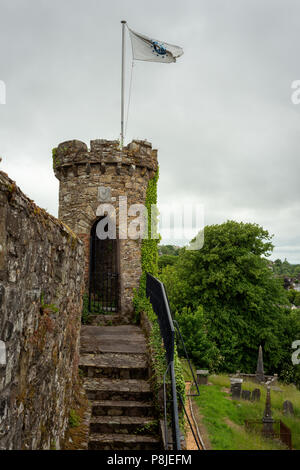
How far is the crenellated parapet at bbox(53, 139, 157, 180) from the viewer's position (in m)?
11.9

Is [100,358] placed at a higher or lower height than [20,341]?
lower

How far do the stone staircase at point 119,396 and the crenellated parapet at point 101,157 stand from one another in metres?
5.87

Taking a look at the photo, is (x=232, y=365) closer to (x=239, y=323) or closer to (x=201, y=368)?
(x=239, y=323)

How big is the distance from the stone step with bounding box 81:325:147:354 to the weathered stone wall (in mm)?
3493

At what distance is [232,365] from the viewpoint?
758 inches

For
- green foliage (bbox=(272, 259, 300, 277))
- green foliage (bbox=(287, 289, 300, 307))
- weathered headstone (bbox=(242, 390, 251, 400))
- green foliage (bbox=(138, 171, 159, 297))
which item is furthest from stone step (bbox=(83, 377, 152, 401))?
green foliage (bbox=(272, 259, 300, 277))

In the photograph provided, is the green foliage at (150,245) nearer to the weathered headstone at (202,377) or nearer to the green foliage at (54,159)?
the green foliage at (54,159)

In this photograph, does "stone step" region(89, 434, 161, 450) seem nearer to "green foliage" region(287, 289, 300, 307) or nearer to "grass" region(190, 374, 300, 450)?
"grass" region(190, 374, 300, 450)

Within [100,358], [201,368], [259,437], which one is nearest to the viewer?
[100,358]

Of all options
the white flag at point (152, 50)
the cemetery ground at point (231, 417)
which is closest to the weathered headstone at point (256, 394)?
the cemetery ground at point (231, 417)

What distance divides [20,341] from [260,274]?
19.5m

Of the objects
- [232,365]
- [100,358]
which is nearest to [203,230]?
[232,365]

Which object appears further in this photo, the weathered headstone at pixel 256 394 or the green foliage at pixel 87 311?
the weathered headstone at pixel 256 394

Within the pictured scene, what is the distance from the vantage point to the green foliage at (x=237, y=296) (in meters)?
19.5
